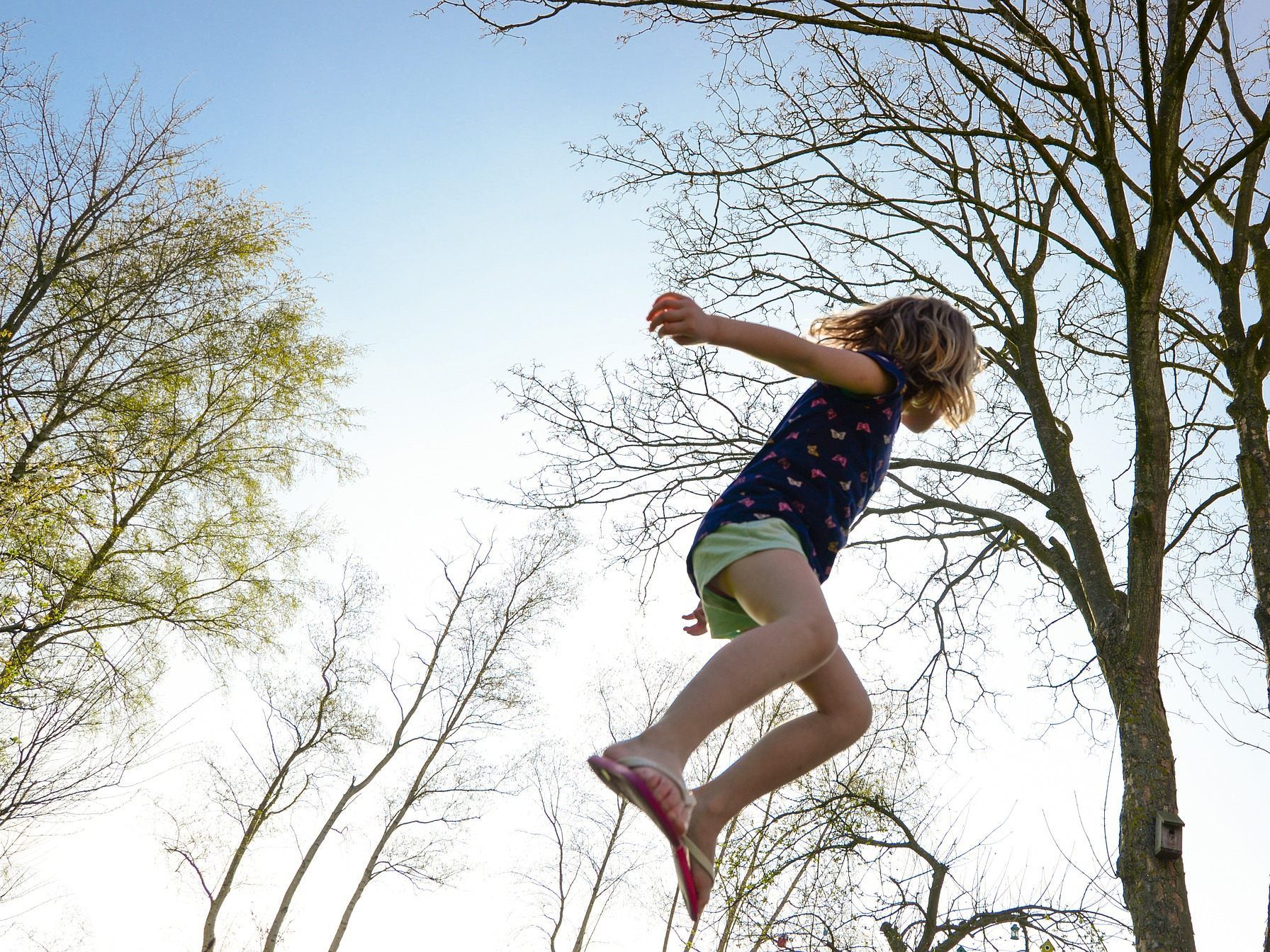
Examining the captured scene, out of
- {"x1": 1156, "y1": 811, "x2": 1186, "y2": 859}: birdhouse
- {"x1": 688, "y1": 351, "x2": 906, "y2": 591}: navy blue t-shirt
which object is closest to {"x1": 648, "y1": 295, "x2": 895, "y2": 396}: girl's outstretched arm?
{"x1": 688, "y1": 351, "x2": 906, "y2": 591}: navy blue t-shirt

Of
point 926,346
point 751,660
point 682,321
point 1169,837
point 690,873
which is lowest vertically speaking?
point 690,873

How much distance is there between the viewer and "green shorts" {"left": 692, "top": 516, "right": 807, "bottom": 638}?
5.82 feet

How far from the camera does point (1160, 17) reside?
4.90m

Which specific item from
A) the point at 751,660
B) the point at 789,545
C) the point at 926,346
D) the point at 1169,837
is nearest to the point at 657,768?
the point at 751,660

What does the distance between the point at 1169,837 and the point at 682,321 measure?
3.57 metres

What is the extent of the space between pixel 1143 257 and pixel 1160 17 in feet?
Answer: 4.11

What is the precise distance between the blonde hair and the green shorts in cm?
49

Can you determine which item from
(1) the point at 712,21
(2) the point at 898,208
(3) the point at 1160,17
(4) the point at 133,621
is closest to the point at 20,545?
(4) the point at 133,621

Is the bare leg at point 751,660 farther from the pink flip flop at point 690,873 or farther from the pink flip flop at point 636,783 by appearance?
the pink flip flop at point 690,873

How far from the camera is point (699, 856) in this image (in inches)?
65.1

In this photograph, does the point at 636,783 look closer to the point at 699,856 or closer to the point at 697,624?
the point at 699,856

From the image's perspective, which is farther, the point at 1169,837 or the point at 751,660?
the point at 1169,837

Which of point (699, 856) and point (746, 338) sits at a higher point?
point (746, 338)

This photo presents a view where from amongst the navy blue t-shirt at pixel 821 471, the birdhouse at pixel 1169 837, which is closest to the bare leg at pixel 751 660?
the navy blue t-shirt at pixel 821 471
